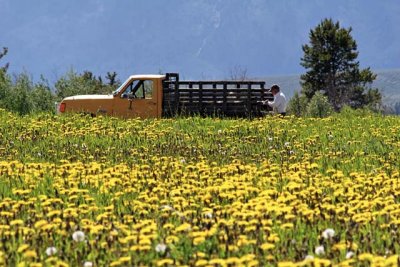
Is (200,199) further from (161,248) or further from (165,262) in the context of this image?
(165,262)

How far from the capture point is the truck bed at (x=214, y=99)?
25516 millimetres

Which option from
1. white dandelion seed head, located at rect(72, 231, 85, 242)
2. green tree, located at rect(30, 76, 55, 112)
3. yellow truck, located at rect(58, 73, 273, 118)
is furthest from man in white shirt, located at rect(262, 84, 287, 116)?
white dandelion seed head, located at rect(72, 231, 85, 242)

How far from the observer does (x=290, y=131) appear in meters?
17.4

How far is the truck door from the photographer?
2419cm

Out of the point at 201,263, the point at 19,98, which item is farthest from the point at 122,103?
the point at 201,263

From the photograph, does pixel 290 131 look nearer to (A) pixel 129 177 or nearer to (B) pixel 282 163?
(B) pixel 282 163

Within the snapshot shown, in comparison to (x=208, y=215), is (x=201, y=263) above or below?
below

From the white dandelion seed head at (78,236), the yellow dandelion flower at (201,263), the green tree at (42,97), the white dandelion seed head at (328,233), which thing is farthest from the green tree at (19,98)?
the yellow dandelion flower at (201,263)

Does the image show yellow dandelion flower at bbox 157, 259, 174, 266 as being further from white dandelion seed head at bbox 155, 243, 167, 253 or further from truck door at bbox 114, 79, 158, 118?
truck door at bbox 114, 79, 158, 118

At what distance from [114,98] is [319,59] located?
7017 cm

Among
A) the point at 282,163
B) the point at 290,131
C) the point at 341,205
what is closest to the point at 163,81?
the point at 290,131

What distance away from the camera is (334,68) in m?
93.5

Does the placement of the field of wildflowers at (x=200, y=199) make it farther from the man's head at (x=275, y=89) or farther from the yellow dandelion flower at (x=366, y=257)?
the man's head at (x=275, y=89)

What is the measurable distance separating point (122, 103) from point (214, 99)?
3.23 metres
